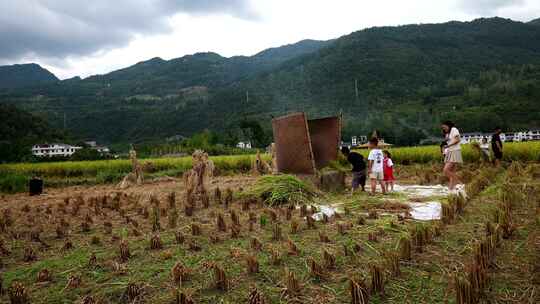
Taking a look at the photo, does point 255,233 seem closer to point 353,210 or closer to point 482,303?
point 353,210

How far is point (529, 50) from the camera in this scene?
76.4m

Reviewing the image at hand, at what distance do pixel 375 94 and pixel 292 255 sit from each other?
64.2 meters

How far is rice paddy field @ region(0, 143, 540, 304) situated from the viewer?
2.70m

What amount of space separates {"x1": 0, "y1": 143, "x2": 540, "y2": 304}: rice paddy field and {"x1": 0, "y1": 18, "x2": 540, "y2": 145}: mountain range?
134 feet

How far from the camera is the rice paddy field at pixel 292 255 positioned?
270 centimetres

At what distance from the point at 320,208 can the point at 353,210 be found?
1.86 ft

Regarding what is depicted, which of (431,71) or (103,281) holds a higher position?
(431,71)

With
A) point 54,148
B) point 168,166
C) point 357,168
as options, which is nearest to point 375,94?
point 54,148

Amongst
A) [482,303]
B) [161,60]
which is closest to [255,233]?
[482,303]

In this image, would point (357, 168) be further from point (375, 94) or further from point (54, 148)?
point (375, 94)

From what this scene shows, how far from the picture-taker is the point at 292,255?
12.0 feet

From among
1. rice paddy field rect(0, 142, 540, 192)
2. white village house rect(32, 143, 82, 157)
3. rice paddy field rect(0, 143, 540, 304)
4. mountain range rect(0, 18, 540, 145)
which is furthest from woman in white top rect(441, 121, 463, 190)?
white village house rect(32, 143, 82, 157)

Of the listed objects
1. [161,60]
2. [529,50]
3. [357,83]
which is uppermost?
[161,60]

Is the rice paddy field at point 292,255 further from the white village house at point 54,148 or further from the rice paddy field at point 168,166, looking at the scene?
the white village house at point 54,148
